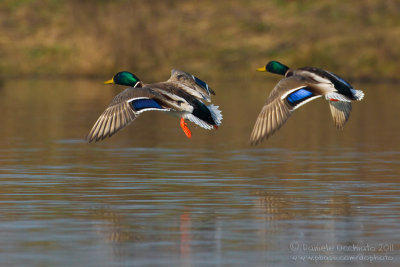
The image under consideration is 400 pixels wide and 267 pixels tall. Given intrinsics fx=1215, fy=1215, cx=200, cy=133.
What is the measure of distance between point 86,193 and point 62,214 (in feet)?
6.94

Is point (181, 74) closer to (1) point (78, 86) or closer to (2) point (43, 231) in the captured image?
(2) point (43, 231)

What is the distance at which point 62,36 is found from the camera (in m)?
56.8

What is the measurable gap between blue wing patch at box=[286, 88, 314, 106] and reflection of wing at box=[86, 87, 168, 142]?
6.28ft

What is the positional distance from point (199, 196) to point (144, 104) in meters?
1.56

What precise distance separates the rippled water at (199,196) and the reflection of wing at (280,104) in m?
0.87

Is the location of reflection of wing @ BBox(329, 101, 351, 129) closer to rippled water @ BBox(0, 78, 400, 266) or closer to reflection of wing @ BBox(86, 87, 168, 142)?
rippled water @ BBox(0, 78, 400, 266)

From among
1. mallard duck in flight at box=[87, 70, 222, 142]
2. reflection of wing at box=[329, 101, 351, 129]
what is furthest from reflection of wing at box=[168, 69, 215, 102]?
reflection of wing at box=[329, 101, 351, 129]

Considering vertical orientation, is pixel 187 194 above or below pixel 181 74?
below

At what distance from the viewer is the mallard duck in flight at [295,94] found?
17.0 m

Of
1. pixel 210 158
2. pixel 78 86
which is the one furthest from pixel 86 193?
pixel 78 86

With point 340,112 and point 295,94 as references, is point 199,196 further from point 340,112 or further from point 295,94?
point 340,112

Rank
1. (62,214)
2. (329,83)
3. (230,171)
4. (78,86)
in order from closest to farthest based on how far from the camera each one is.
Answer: (62,214) → (329,83) → (230,171) → (78,86)

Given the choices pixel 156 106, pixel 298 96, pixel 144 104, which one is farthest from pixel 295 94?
pixel 144 104

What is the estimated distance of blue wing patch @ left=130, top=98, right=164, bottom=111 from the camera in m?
16.8
